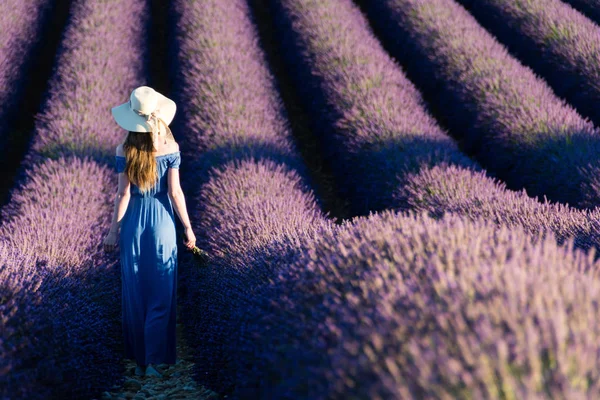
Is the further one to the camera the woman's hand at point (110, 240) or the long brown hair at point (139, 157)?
the woman's hand at point (110, 240)

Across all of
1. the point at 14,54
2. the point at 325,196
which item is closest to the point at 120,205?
the point at 325,196

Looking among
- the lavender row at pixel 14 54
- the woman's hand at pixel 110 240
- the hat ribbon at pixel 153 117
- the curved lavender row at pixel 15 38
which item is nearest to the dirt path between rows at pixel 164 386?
the woman's hand at pixel 110 240

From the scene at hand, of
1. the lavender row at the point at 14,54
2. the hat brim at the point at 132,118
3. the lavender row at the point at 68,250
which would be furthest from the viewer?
the lavender row at the point at 14,54

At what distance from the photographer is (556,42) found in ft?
25.0

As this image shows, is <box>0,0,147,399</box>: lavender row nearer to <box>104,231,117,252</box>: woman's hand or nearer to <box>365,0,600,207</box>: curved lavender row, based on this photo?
<box>104,231,117,252</box>: woman's hand

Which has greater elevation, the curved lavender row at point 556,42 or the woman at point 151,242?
the curved lavender row at point 556,42

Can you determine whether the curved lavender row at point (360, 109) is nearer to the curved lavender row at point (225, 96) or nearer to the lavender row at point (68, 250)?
the curved lavender row at point (225, 96)

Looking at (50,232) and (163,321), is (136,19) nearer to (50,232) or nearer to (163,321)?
(50,232)

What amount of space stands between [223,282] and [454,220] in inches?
53.5

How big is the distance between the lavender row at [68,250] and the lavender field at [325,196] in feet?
0.06

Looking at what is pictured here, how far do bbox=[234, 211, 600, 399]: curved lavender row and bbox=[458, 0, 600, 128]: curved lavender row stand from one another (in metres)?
5.54

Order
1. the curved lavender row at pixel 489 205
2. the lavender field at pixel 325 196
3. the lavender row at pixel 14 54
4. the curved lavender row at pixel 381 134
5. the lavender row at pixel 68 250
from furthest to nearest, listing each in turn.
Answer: the lavender row at pixel 14 54 < the curved lavender row at pixel 381 134 < the curved lavender row at pixel 489 205 < the lavender row at pixel 68 250 < the lavender field at pixel 325 196

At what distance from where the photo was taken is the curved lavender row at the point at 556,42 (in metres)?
7.00

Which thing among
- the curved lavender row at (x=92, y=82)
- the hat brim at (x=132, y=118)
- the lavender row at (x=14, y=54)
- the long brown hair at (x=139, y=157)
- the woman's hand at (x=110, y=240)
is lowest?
the lavender row at (x=14, y=54)
